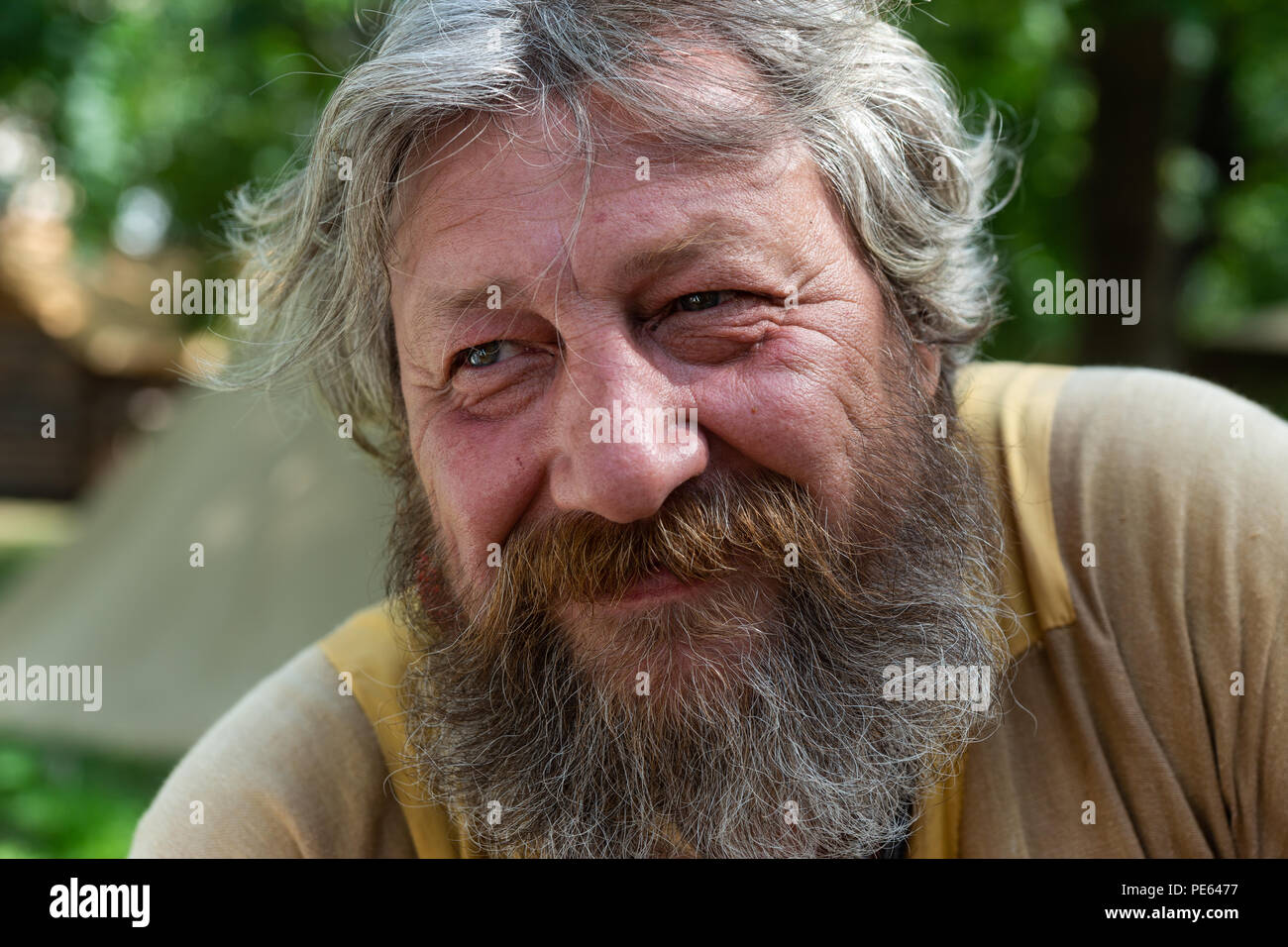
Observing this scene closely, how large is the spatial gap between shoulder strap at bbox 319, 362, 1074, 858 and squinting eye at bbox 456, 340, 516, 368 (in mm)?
630

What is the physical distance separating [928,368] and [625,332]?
69cm

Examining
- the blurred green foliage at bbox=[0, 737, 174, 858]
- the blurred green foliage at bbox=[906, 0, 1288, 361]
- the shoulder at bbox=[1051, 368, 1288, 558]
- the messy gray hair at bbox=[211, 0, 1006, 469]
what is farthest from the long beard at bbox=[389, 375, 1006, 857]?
the blurred green foliage at bbox=[0, 737, 174, 858]

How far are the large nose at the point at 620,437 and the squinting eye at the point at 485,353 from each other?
0.54ft

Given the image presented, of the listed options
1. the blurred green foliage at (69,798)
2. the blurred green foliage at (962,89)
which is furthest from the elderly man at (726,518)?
the blurred green foliage at (69,798)

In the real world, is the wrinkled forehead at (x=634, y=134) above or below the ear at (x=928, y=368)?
above

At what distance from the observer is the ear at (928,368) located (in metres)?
2.05

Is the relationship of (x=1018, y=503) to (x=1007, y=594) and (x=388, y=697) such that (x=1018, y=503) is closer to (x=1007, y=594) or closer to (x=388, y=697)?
(x=1007, y=594)

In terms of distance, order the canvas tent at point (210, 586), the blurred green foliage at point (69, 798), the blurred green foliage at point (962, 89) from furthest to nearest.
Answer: the blurred green foliage at point (962, 89)
the canvas tent at point (210, 586)
the blurred green foliage at point (69, 798)

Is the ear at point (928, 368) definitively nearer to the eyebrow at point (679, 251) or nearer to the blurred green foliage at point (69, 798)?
the eyebrow at point (679, 251)

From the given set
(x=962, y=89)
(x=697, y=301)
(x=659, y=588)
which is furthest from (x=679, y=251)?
(x=962, y=89)

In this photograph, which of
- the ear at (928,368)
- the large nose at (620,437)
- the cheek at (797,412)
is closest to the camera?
the large nose at (620,437)

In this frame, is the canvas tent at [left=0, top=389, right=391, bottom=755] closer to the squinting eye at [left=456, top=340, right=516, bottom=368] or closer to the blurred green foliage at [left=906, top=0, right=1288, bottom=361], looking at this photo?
the blurred green foliage at [left=906, top=0, right=1288, bottom=361]

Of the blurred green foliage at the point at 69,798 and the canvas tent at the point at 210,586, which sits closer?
the blurred green foliage at the point at 69,798

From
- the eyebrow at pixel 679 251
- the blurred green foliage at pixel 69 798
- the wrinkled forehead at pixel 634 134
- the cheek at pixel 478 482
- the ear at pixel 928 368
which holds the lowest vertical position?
the blurred green foliage at pixel 69 798
